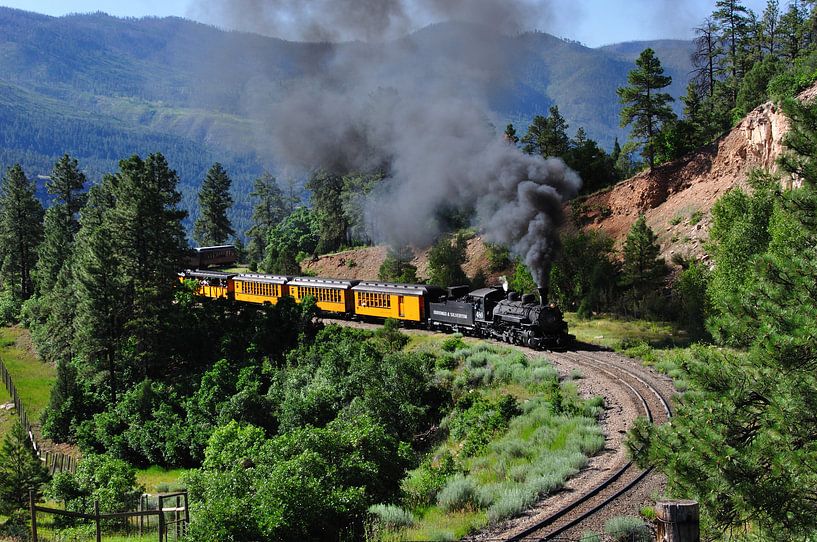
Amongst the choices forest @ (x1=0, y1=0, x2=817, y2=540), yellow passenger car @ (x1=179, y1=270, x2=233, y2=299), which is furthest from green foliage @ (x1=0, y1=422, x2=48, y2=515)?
yellow passenger car @ (x1=179, y1=270, x2=233, y2=299)

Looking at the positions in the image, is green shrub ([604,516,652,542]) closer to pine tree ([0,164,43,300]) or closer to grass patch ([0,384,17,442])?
grass patch ([0,384,17,442])

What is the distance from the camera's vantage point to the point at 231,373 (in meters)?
34.5

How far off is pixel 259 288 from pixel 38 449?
59.5 ft

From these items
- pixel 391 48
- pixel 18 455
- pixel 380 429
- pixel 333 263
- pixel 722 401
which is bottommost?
pixel 18 455

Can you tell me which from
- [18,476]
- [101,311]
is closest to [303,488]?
[18,476]

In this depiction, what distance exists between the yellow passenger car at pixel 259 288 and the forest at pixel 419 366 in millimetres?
1737

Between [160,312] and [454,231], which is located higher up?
[454,231]

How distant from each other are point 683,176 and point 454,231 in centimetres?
2137

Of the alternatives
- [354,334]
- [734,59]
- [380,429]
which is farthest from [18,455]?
[734,59]

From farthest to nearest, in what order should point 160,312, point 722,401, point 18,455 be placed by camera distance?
1. point 160,312
2. point 18,455
3. point 722,401

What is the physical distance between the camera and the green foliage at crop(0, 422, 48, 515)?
20.5 meters

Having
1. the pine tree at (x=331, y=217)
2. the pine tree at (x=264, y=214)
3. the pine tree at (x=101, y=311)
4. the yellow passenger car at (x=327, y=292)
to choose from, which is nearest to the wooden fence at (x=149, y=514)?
the pine tree at (x=101, y=311)

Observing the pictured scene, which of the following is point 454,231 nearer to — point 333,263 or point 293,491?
point 333,263

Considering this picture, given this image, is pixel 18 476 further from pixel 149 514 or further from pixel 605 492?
pixel 605 492
